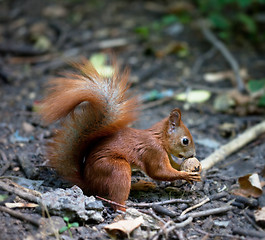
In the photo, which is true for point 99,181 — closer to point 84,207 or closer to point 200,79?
point 84,207

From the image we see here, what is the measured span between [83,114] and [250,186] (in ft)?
5.04

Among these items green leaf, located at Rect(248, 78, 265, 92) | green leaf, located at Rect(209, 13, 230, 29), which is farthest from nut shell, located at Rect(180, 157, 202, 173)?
green leaf, located at Rect(209, 13, 230, 29)

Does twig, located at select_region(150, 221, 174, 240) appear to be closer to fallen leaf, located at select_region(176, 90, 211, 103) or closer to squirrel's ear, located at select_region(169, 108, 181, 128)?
squirrel's ear, located at select_region(169, 108, 181, 128)

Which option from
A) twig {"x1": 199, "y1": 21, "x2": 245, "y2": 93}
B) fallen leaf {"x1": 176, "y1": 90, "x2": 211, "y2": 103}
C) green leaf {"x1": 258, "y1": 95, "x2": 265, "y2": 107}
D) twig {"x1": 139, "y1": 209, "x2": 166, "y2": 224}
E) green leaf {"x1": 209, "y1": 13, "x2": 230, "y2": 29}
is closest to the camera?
twig {"x1": 139, "y1": 209, "x2": 166, "y2": 224}

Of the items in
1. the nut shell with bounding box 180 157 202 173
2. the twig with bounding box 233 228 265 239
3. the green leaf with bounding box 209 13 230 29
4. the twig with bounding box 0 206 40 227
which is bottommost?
the twig with bounding box 0 206 40 227

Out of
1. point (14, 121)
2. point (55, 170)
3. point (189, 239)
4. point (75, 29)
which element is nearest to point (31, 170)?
point (55, 170)

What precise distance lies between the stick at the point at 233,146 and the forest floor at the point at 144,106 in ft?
0.24

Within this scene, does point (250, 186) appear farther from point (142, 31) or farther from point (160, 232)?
point (142, 31)

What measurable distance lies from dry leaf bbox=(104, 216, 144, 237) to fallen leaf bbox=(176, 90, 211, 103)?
9.05 feet

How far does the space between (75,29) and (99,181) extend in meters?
5.09

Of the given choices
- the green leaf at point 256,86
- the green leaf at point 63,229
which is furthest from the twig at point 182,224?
the green leaf at point 256,86

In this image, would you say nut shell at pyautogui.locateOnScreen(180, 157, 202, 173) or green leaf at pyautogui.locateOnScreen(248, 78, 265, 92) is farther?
green leaf at pyautogui.locateOnScreen(248, 78, 265, 92)

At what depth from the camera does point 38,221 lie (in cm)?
249

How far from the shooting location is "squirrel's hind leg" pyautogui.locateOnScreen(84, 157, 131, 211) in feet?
9.27
